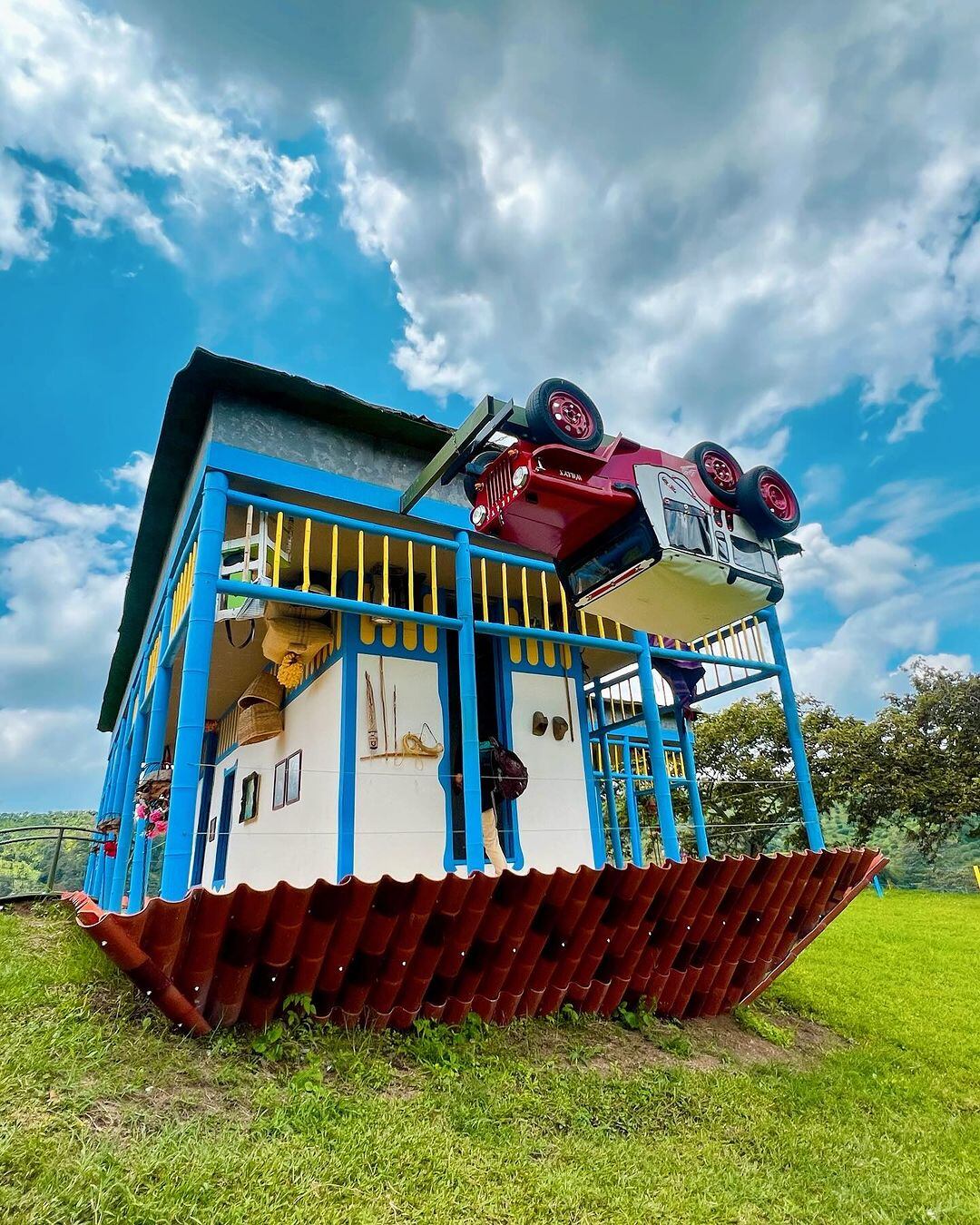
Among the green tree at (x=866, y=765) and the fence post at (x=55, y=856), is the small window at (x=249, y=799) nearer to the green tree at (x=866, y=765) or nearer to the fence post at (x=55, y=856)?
the fence post at (x=55, y=856)

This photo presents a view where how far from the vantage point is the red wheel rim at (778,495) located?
4059 millimetres

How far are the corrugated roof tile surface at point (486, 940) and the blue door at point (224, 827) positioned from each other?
8.29 m

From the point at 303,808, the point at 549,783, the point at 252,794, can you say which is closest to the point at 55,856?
the point at 252,794

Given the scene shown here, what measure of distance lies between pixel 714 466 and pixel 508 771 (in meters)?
4.74

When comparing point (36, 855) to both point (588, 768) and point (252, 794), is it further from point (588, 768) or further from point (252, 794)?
point (588, 768)

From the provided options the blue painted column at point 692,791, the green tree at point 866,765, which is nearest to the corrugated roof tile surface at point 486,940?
the blue painted column at point 692,791

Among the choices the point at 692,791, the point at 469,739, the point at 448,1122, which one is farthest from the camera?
the point at 692,791

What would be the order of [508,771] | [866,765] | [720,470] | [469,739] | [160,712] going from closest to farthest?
[720,470]
[469,739]
[160,712]
[508,771]
[866,765]

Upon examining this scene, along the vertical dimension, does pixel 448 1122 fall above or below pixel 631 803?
below

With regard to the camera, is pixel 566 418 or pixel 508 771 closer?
pixel 566 418

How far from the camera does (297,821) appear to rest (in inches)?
323

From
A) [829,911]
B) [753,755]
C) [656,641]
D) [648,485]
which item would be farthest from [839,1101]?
[753,755]

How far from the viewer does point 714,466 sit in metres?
4.10

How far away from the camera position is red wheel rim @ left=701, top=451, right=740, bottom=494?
4043 mm
